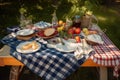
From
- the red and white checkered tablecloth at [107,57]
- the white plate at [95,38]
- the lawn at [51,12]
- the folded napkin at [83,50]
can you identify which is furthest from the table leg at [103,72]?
the lawn at [51,12]

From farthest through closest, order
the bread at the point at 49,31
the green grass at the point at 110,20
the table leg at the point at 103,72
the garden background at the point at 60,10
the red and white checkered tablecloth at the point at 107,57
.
Answer: the garden background at the point at 60,10
the green grass at the point at 110,20
the bread at the point at 49,31
the table leg at the point at 103,72
the red and white checkered tablecloth at the point at 107,57

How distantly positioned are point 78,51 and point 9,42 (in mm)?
837

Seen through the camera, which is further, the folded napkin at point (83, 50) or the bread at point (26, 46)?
the bread at point (26, 46)

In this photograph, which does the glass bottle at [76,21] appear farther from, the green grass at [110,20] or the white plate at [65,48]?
the green grass at [110,20]

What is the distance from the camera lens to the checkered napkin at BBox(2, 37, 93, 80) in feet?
8.04

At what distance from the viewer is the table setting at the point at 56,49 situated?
8.05 feet

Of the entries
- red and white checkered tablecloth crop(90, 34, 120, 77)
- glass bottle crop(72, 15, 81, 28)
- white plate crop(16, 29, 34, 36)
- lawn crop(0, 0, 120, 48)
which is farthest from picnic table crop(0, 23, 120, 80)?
lawn crop(0, 0, 120, 48)

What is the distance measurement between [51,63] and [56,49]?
0.19 meters

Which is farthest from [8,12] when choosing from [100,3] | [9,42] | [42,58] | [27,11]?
[42,58]

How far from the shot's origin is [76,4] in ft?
23.5

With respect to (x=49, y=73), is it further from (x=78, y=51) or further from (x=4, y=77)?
(x=4, y=77)

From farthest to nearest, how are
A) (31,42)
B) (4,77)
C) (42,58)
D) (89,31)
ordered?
(4,77), (89,31), (31,42), (42,58)

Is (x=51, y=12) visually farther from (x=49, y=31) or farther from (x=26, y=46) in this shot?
(x=26, y=46)

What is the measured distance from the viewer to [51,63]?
2457 millimetres
